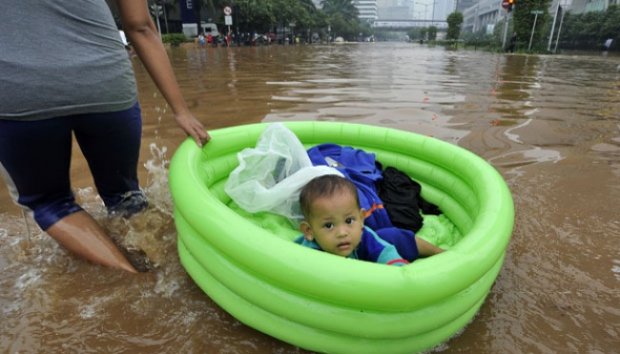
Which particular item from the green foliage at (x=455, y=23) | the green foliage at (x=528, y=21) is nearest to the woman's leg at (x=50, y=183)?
the green foliage at (x=528, y=21)

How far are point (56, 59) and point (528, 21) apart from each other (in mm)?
25764

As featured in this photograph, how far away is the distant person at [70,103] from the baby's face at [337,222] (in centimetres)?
88

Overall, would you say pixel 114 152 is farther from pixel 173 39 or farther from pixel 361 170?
pixel 173 39

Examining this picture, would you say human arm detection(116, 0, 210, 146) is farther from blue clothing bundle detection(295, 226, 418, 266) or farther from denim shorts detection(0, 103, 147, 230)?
blue clothing bundle detection(295, 226, 418, 266)

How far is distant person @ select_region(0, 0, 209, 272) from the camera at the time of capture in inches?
52.5

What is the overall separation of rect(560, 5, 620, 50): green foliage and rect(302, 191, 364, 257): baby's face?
28.2 meters

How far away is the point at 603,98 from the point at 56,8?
26.5ft

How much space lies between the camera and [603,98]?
6902 mm

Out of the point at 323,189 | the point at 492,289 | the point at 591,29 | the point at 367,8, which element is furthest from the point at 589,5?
the point at 367,8

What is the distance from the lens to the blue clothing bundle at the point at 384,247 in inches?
69.9

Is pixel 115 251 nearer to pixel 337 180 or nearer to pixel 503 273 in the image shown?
pixel 337 180

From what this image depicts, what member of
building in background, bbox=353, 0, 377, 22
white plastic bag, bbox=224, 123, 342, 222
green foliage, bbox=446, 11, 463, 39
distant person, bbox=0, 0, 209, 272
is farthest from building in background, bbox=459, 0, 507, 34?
distant person, bbox=0, 0, 209, 272

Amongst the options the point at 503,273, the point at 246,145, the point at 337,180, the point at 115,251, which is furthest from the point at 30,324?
the point at 503,273

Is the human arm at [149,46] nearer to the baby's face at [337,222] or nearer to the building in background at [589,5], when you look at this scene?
the baby's face at [337,222]
